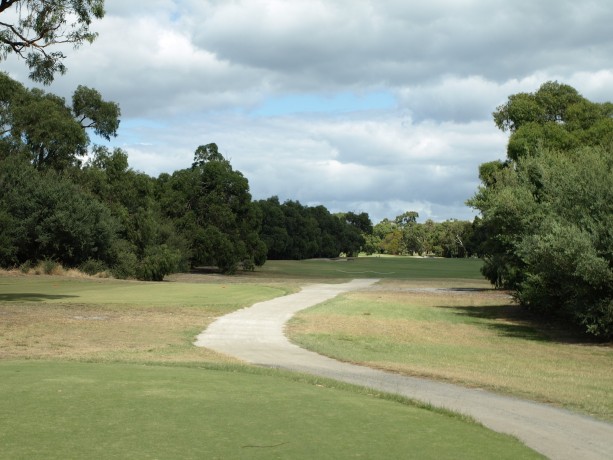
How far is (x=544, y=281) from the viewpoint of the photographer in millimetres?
31297

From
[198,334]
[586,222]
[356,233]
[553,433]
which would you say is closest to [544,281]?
[586,222]

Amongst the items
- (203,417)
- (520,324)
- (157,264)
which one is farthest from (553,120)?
(203,417)

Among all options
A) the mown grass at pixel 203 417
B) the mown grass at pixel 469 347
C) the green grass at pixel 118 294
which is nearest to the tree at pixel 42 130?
the green grass at pixel 118 294

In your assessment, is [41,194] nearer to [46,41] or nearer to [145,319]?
[46,41]

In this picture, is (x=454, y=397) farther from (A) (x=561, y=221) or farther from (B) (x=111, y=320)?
(A) (x=561, y=221)

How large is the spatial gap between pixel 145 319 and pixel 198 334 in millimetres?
4721

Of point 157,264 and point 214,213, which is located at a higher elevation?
point 214,213

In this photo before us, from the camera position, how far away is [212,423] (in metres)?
8.16

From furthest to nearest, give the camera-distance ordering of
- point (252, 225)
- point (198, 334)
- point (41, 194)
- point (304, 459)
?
point (252, 225) < point (41, 194) < point (198, 334) < point (304, 459)

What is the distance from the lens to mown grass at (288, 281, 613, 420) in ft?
50.7

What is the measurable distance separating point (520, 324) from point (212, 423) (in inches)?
1153

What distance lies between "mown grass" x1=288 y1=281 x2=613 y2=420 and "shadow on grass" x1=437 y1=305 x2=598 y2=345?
6 centimetres

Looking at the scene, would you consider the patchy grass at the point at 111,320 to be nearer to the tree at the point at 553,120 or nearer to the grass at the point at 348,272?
the tree at the point at 553,120

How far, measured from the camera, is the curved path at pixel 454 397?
946 cm
